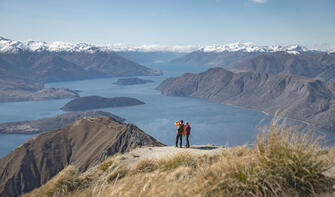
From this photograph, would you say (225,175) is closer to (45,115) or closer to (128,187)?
(128,187)

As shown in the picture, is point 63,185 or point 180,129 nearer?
point 63,185

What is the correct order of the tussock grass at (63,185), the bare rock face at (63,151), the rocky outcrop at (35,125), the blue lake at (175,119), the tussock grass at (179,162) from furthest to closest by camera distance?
the rocky outcrop at (35,125)
the blue lake at (175,119)
the bare rock face at (63,151)
the tussock grass at (63,185)
the tussock grass at (179,162)

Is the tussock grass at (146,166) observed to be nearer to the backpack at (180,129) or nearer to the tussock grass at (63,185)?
the tussock grass at (63,185)

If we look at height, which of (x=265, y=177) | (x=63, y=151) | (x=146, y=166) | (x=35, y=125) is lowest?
(x=35, y=125)

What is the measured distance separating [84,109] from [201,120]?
8430 cm

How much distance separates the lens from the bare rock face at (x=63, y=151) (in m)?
63.0

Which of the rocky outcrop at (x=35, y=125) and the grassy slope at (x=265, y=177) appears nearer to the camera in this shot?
the grassy slope at (x=265, y=177)

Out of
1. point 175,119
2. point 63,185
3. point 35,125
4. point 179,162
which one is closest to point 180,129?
point 179,162

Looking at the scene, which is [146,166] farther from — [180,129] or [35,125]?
[35,125]

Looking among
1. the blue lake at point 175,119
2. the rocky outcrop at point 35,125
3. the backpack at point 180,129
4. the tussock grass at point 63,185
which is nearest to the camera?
the tussock grass at point 63,185

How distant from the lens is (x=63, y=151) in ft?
238

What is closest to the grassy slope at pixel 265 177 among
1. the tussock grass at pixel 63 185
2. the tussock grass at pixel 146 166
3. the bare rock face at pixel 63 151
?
the tussock grass at pixel 146 166

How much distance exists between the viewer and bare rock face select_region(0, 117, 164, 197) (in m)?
63.0

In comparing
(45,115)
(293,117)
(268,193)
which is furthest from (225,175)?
(293,117)
